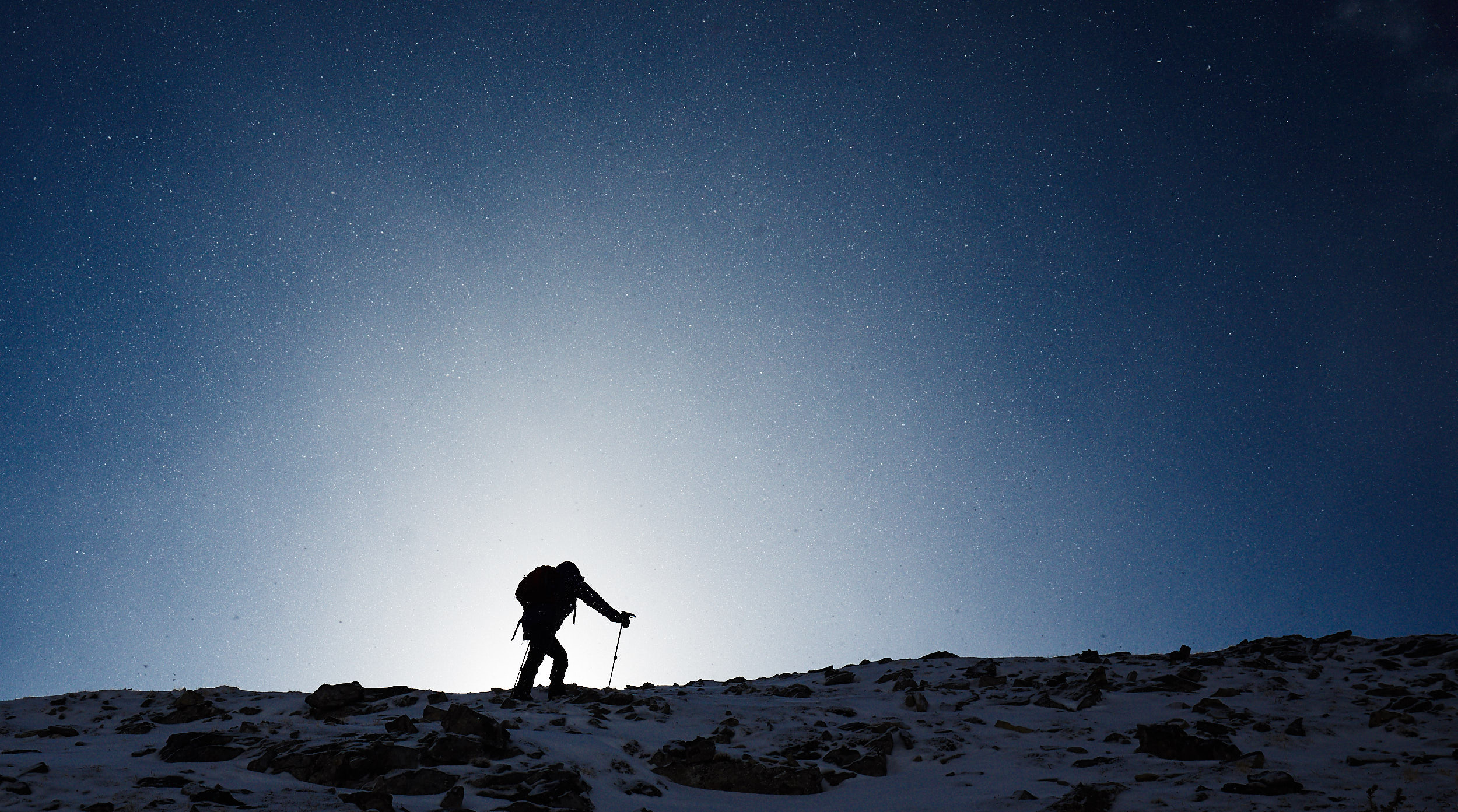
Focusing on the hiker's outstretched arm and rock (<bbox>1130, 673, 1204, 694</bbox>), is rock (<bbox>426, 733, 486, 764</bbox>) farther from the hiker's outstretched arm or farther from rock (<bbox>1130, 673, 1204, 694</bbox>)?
rock (<bbox>1130, 673, 1204, 694</bbox>)

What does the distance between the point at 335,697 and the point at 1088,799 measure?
31.4 feet

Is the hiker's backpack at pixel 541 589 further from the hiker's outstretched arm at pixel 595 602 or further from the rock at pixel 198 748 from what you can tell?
the rock at pixel 198 748

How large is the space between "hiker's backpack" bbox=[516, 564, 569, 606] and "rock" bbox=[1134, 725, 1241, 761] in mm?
8794

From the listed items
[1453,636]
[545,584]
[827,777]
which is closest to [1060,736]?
[827,777]

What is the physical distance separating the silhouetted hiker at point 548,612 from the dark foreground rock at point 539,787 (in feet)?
18.2

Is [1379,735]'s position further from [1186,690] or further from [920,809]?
[920,809]

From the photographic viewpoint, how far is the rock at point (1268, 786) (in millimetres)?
5832

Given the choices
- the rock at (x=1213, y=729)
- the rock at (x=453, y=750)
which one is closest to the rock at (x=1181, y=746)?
the rock at (x=1213, y=729)

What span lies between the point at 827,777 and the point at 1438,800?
4892 mm

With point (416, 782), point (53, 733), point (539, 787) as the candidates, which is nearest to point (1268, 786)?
point (539, 787)

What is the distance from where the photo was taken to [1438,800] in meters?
5.44

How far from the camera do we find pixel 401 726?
309 inches

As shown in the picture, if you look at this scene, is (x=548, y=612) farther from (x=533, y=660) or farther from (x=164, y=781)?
(x=164, y=781)

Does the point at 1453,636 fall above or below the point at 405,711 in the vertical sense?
above
